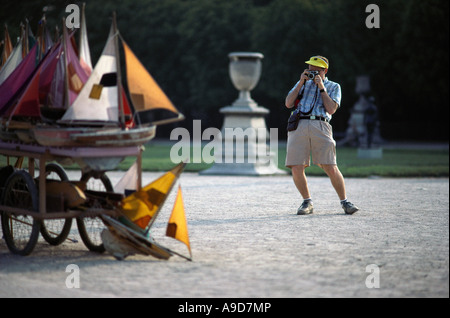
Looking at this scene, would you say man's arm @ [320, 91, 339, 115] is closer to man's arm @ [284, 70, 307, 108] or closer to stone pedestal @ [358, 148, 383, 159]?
man's arm @ [284, 70, 307, 108]

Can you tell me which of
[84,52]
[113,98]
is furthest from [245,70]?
[113,98]

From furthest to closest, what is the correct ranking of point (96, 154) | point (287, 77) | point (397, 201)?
point (287, 77) < point (397, 201) < point (96, 154)

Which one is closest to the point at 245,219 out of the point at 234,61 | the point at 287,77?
the point at 234,61

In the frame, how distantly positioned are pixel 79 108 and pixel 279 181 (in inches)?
366

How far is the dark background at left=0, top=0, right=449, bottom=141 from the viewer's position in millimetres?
35594

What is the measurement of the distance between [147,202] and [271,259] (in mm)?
1239

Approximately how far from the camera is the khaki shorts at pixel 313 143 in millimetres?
10016

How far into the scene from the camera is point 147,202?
7.10 meters

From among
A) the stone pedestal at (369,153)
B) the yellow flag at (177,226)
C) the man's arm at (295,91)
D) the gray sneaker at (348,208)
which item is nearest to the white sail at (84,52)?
the yellow flag at (177,226)

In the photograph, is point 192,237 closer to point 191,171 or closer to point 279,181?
point 279,181

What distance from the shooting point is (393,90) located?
1533 inches

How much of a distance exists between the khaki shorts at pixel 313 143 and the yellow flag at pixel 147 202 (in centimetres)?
332

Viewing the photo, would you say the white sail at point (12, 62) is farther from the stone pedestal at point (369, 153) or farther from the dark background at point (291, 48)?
the dark background at point (291, 48)

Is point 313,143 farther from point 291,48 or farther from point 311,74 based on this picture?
point 291,48
